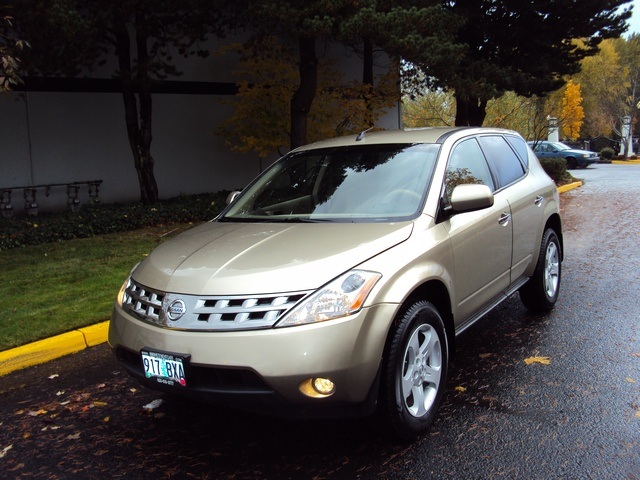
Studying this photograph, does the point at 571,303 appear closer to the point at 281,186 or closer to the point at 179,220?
the point at 281,186

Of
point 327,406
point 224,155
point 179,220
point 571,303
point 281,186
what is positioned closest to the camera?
point 327,406

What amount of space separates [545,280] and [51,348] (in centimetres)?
445

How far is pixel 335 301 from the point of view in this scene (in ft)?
9.78

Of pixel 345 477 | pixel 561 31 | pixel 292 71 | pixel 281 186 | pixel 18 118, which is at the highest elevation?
pixel 561 31

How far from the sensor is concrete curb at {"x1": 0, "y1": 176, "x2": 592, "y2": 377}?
4887 mm

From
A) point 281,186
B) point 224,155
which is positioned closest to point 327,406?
point 281,186

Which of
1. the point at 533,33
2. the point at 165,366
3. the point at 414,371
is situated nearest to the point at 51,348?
the point at 165,366

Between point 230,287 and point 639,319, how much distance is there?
409cm

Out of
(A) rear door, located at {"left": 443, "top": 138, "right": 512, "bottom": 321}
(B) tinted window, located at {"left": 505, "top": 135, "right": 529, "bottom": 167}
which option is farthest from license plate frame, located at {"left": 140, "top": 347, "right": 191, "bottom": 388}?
(B) tinted window, located at {"left": 505, "top": 135, "right": 529, "bottom": 167}

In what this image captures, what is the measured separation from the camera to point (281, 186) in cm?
470

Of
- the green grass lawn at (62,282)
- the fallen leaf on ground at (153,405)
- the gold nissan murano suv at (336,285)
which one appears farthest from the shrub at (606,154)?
the fallen leaf on ground at (153,405)

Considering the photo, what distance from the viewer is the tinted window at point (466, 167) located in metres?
4.22

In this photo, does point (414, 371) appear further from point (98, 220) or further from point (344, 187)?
point (98, 220)

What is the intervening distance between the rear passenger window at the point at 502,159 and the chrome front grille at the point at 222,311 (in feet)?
8.66
